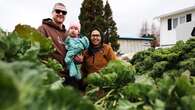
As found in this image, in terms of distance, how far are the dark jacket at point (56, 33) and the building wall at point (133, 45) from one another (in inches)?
1745

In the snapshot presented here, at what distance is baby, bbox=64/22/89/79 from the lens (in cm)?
471

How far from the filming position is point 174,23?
4447cm

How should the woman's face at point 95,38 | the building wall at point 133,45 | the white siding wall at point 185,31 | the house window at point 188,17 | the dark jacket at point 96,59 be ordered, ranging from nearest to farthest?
the dark jacket at point 96,59
the woman's face at point 95,38
the white siding wall at point 185,31
the house window at point 188,17
the building wall at point 133,45

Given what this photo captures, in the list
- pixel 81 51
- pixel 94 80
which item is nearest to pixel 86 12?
pixel 81 51

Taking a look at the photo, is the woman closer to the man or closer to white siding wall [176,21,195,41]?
the man

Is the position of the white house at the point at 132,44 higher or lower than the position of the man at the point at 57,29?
lower

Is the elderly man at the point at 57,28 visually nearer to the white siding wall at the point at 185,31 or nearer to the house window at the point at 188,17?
the white siding wall at the point at 185,31

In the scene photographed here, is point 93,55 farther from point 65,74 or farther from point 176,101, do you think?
point 176,101

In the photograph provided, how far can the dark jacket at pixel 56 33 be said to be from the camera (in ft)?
15.5

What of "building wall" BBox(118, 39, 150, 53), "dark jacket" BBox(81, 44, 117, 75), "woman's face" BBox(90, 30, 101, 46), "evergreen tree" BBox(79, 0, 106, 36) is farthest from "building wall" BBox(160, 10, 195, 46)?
"dark jacket" BBox(81, 44, 117, 75)

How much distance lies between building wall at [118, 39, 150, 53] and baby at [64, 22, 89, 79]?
145 ft

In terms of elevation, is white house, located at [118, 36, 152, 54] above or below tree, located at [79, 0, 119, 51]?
below

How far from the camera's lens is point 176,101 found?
85 centimetres

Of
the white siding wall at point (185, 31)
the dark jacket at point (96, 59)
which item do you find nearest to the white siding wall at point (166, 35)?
the white siding wall at point (185, 31)
